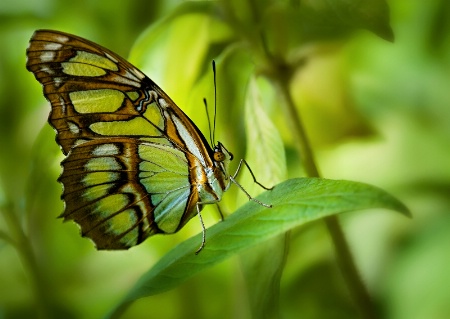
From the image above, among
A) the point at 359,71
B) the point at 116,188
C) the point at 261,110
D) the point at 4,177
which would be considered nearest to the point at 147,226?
the point at 116,188

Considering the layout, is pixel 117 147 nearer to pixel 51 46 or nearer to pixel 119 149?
pixel 119 149

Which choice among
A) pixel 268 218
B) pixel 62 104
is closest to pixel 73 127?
pixel 62 104

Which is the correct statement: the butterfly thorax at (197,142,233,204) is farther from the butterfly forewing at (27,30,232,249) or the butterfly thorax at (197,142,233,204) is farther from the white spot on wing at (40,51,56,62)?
the white spot on wing at (40,51,56,62)

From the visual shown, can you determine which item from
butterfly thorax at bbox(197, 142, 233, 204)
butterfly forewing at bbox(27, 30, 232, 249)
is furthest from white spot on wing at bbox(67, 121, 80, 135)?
butterfly thorax at bbox(197, 142, 233, 204)

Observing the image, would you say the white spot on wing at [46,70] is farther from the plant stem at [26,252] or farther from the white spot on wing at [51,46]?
the plant stem at [26,252]

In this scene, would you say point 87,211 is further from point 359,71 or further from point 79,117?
point 359,71
